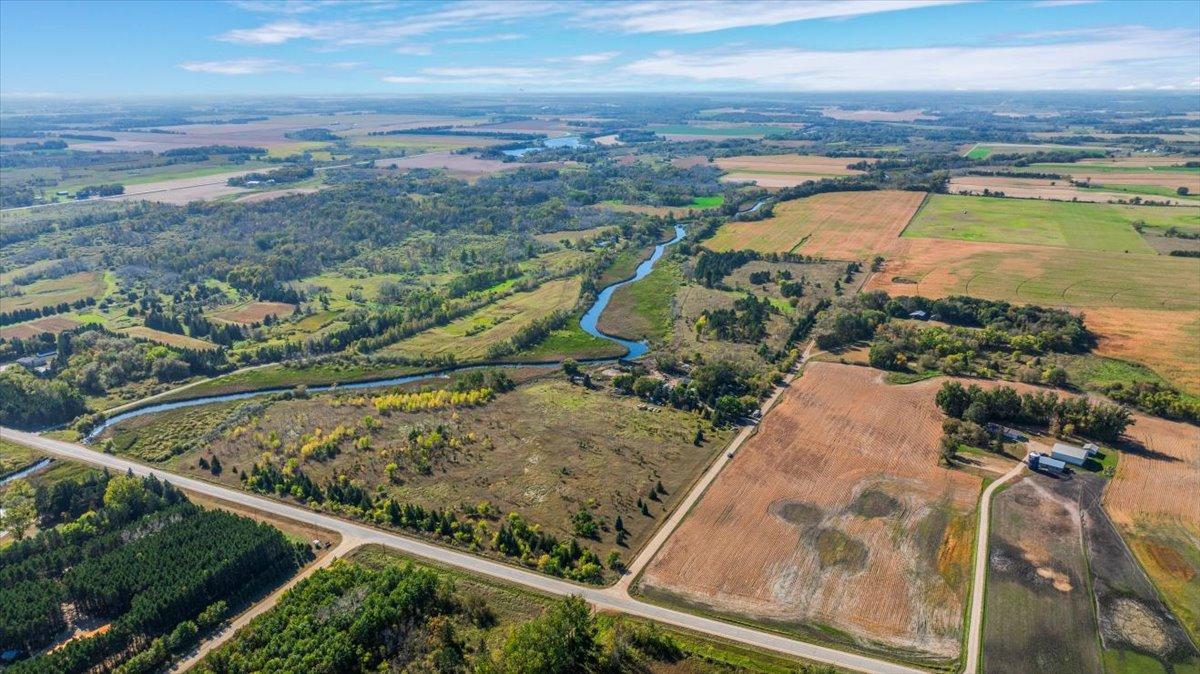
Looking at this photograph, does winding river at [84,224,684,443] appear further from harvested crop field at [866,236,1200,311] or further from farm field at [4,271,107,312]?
farm field at [4,271,107,312]

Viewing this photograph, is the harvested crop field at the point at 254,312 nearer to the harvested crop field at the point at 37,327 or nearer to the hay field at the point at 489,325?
the harvested crop field at the point at 37,327

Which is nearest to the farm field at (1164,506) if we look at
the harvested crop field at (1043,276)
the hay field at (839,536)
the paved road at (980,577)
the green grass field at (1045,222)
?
the paved road at (980,577)

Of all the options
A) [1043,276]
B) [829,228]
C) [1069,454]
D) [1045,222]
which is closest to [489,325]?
[1069,454]

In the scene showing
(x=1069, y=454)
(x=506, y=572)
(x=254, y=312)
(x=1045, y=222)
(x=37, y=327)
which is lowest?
(x=506, y=572)

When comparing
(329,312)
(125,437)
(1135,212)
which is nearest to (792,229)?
(1135,212)

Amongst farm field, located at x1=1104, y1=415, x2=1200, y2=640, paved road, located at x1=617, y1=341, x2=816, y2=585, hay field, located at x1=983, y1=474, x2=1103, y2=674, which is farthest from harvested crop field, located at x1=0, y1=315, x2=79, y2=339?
farm field, located at x1=1104, y1=415, x2=1200, y2=640

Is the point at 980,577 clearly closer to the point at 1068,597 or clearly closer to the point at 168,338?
the point at 1068,597

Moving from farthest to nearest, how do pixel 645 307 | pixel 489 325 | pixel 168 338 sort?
pixel 645 307 → pixel 489 325 → pixel 168 338

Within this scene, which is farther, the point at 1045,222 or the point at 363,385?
the point at 1045,222

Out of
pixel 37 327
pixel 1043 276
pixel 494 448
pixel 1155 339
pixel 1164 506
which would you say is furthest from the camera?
pixel 1043 276
